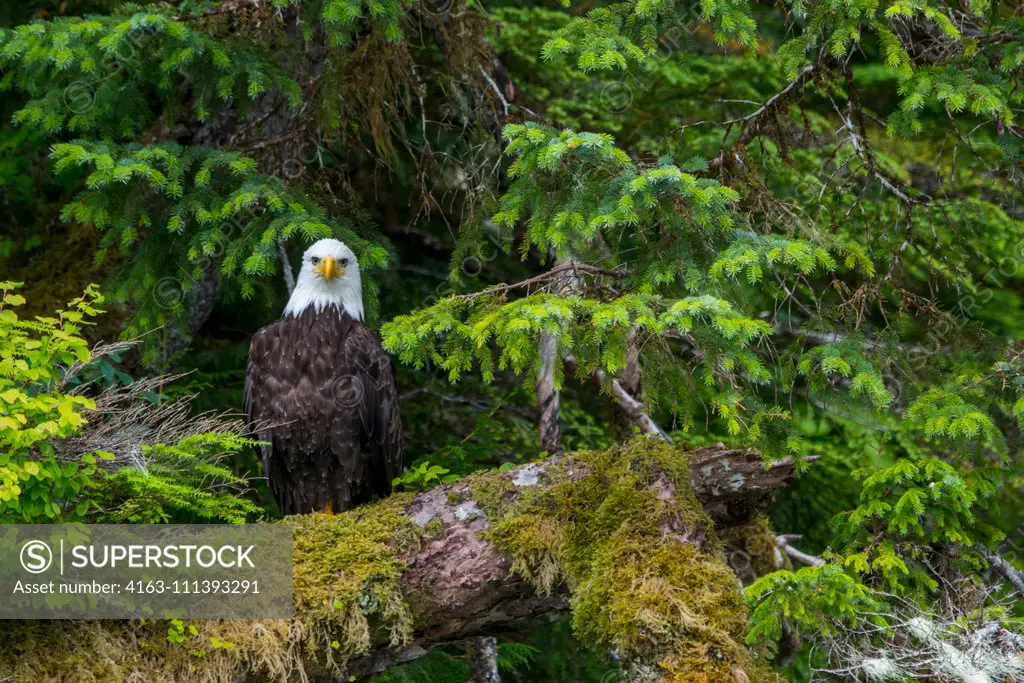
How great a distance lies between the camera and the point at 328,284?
543cm

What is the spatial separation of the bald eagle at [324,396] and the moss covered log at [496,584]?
3.00 feet

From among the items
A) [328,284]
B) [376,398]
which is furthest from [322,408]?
[328,284]

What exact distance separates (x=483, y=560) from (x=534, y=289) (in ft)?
4.50

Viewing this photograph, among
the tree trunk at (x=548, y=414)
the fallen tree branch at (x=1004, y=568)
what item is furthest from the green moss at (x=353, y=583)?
the fallen tree branch at (x=1004, y=568)

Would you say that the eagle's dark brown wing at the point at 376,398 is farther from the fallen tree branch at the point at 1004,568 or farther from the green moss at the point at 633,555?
the fallen tree branch at the point at 1004,568

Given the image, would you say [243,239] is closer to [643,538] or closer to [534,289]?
[534,289]

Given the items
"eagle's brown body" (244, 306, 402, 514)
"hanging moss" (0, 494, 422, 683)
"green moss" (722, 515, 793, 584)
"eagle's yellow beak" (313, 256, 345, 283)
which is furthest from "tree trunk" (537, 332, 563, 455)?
"hanging moss" (0, 494, 422, 683)

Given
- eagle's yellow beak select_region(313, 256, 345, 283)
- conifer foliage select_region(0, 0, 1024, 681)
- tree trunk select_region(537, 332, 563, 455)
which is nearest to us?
conifer foliage select_region(0, 0, 1024, 681)

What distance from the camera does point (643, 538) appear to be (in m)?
4.05

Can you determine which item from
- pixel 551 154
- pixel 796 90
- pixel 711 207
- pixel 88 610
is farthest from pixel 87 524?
pixel 796 90

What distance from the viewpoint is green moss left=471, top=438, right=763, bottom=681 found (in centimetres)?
379

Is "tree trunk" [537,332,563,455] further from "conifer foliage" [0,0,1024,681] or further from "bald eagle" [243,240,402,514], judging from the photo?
"bald eagle" [243,240,402,514]

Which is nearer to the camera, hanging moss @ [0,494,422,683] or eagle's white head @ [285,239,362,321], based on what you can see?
hanging moss @ [0,494,422,683]

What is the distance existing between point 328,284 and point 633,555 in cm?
229
